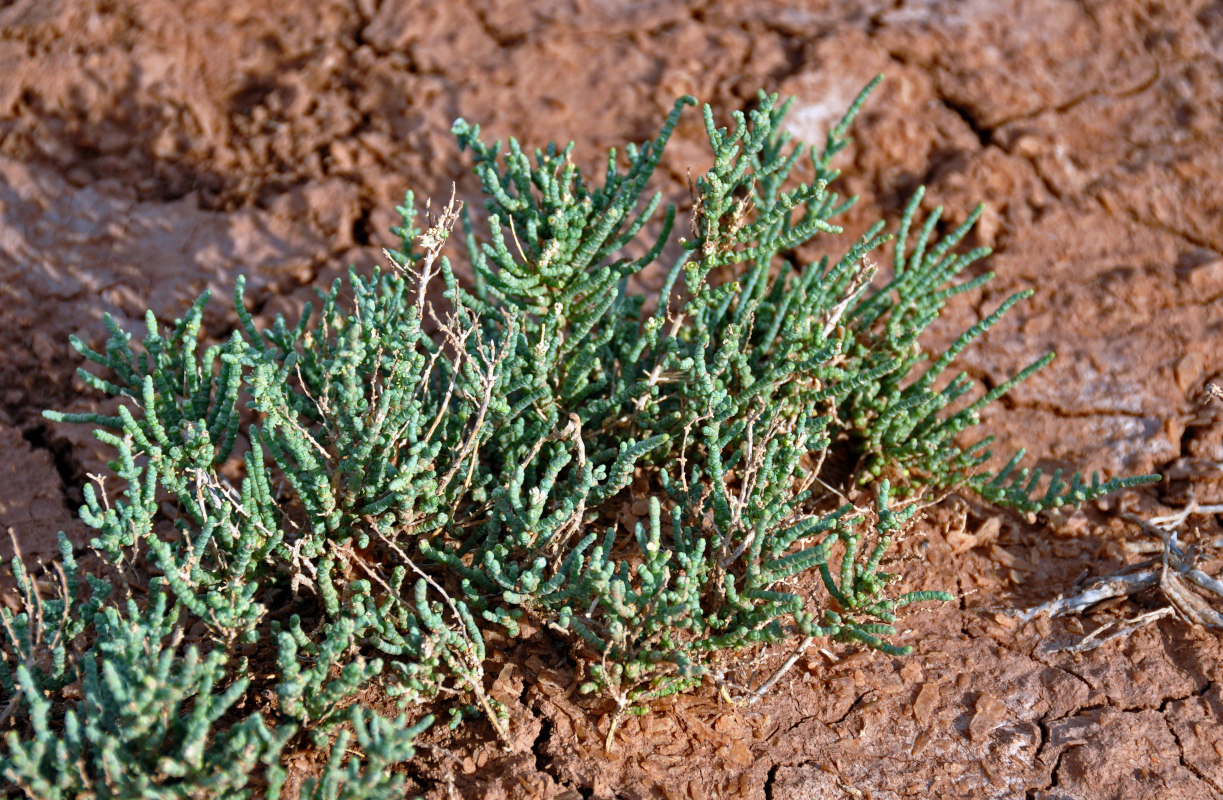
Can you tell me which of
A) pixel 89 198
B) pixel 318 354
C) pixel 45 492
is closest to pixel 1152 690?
pixel 318 354

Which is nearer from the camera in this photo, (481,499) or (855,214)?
(481,499)

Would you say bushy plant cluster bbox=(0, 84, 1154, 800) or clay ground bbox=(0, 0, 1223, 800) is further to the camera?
clay ground bbox=(0, 0, 1223, 800)

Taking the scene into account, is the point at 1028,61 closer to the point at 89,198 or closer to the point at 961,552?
the point at 961,552

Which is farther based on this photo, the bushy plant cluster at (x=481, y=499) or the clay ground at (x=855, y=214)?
the clay ground at (x=855, y=214)
